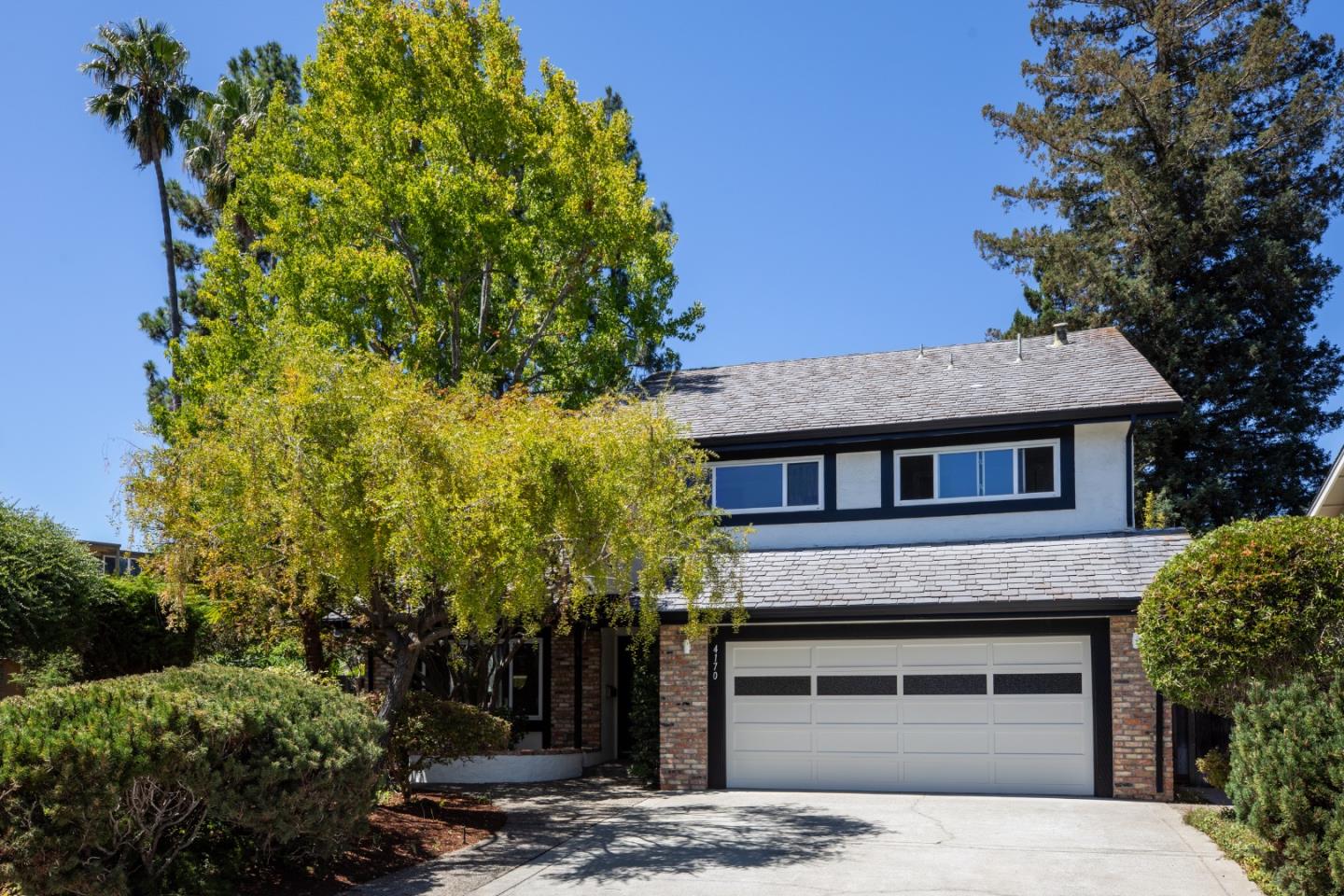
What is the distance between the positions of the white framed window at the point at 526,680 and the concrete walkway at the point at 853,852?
4778 mm

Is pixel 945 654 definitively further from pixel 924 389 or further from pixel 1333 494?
pixel 1333 494

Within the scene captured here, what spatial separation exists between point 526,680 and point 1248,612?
455 inches

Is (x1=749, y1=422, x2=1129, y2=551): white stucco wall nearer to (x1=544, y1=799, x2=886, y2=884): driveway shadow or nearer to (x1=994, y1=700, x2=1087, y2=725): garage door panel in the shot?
(x1=994, y1=700, x2=1087, y2=725): garage door panel

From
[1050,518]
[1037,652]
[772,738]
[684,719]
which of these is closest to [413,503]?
[684,719]

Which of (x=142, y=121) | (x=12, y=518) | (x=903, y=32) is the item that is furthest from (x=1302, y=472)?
(x=142, y=121)

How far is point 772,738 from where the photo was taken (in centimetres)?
1583

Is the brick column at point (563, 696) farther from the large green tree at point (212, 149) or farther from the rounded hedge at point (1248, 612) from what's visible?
the large green tree at point (212, 149)

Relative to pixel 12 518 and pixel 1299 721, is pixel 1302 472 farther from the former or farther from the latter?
pixel 12 518

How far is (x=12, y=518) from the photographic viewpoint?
16141 millimetres

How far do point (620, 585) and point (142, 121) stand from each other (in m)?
23.3

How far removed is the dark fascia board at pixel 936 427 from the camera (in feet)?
52.3

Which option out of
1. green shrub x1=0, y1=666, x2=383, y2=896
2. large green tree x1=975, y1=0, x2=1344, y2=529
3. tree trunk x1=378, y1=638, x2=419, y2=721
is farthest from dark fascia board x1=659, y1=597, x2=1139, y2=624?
large green tree x1=975, y1=0, x2=1344, y2=529

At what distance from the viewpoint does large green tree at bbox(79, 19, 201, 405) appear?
2894cm

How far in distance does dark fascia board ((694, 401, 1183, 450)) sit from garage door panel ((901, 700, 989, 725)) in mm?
3945
